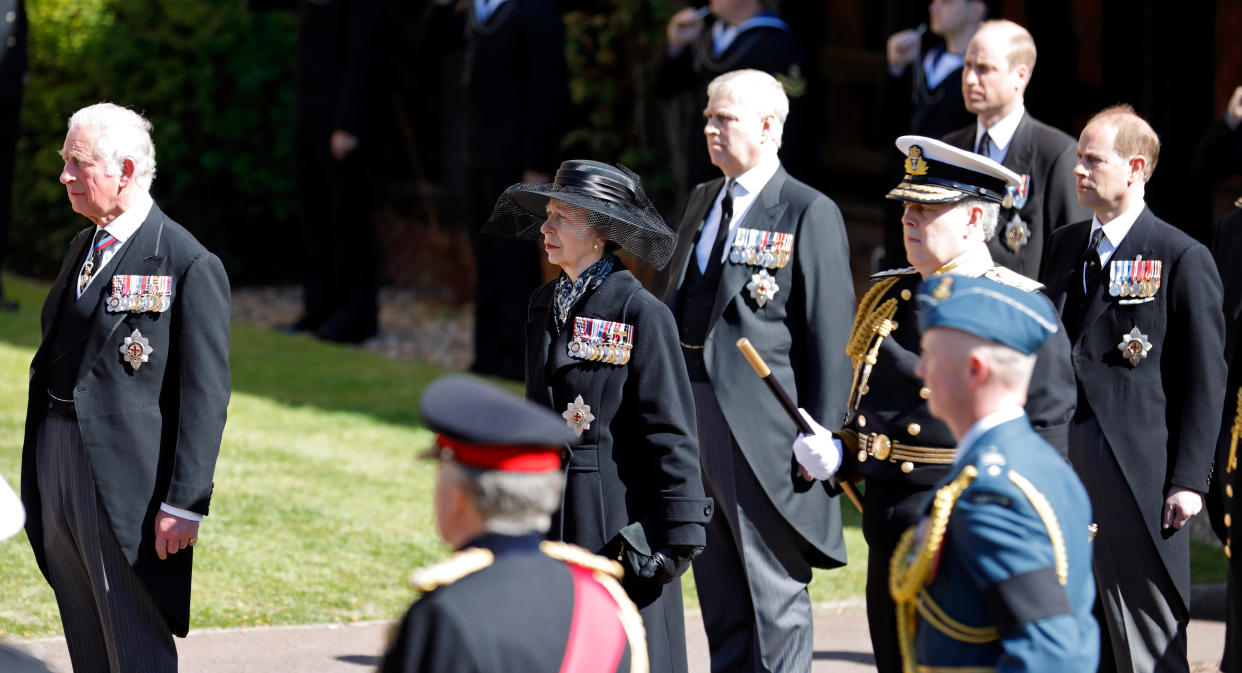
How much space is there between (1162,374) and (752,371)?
3.91 feet

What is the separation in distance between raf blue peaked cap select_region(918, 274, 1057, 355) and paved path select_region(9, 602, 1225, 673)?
3.09 metres

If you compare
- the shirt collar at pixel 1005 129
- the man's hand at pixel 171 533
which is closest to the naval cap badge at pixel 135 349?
the man's hand at pixel 171 533

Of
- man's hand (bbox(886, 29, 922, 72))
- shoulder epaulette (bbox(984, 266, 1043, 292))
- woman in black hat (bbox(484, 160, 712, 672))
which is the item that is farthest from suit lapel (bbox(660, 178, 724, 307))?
man's hand (bbox(886, 29, 922, 72))

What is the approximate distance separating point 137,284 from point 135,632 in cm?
90

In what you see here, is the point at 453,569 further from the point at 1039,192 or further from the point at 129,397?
the point at 1039,192

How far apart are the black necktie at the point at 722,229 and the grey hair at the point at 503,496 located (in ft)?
8.56

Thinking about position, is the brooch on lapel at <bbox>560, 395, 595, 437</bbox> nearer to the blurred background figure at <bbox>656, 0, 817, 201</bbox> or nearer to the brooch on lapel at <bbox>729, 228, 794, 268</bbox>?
the brooch on lapel at <bbox>729, 228, 794, 268</bbox>

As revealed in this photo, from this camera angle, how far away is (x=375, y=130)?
Answer: 11.4m

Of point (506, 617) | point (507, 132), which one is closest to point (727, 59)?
point (507, 132)

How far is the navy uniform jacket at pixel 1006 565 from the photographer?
269cm

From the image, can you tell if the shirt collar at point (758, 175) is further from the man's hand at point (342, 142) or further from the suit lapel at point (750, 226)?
the man's hand at point (342, 142)

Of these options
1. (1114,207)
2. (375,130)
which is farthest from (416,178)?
(1114,207)

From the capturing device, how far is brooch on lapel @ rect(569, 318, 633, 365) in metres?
4.15

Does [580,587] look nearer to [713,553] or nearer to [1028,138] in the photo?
[713,553]
